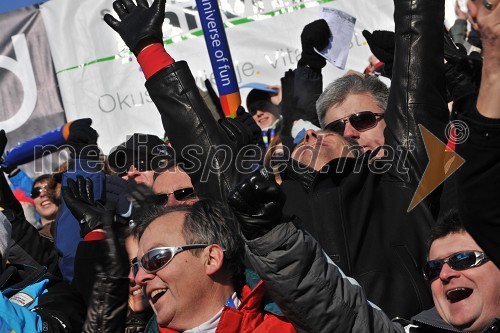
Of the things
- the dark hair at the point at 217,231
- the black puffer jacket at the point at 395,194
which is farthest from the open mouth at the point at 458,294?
the dark hair at the point at 217,231

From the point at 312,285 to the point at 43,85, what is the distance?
661 centimetres

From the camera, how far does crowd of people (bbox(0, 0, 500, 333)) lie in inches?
96.0

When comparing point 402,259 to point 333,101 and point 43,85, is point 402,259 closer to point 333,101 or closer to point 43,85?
point 333,101

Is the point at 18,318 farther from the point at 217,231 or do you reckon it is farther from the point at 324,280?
the point at 324,280

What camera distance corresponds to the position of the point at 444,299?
2635 mm

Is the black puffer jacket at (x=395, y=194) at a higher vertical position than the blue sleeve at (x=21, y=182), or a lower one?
higher

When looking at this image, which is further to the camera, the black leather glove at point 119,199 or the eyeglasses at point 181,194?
the black leather glove at point 119,199

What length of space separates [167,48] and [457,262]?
19.3 ft

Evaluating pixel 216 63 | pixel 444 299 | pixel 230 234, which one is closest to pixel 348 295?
pixel 444 299

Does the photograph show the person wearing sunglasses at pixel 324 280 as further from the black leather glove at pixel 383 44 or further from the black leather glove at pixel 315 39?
the black leather glove at pixel 315 39

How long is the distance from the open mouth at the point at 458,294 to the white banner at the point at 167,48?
4910 millimetres

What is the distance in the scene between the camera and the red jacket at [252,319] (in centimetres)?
285

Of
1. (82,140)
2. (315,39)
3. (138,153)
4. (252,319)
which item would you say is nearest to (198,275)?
(252,319)

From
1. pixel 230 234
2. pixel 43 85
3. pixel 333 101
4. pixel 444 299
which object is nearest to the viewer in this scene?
pixel 444 299
